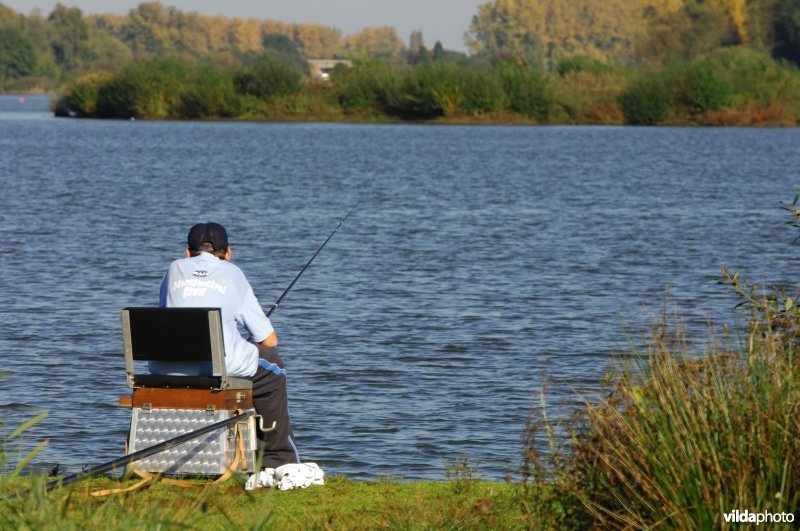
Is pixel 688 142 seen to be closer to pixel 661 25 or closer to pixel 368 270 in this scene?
pixel 368 270

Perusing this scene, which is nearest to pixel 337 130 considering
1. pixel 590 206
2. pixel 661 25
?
pixel 590 206

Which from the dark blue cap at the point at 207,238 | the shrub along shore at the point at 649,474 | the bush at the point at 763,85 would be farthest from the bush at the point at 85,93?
the shrub along shore at the point at 649,474

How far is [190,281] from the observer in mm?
7371

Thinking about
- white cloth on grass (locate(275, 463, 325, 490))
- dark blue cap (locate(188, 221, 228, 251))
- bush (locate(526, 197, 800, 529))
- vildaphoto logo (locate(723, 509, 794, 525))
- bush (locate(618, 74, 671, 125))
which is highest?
dark blue cap (locate(188, 221, 228, 251))

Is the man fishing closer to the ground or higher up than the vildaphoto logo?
higher up

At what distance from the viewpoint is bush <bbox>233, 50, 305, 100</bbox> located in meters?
82.7

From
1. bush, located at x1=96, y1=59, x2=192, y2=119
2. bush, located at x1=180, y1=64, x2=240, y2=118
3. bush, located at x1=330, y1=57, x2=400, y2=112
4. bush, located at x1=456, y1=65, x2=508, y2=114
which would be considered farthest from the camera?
bush, located at x1=96, y1=59, x2=192, y2=119

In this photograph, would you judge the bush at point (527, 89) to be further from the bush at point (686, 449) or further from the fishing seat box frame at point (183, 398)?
the bush at point (686, 449)

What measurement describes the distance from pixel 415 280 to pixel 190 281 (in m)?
11.5

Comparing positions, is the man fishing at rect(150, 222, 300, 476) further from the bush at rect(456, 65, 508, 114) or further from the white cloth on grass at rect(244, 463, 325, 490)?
the bush at rect(456, 65, 508, 114)

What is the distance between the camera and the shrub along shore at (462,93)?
77.9m

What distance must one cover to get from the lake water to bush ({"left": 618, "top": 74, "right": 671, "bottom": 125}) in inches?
1134

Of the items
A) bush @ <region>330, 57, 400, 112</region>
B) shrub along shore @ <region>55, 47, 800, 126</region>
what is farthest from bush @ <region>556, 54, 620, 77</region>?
bush @ <region>330, 57, 400, 112</region>

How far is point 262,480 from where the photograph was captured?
7.41m
